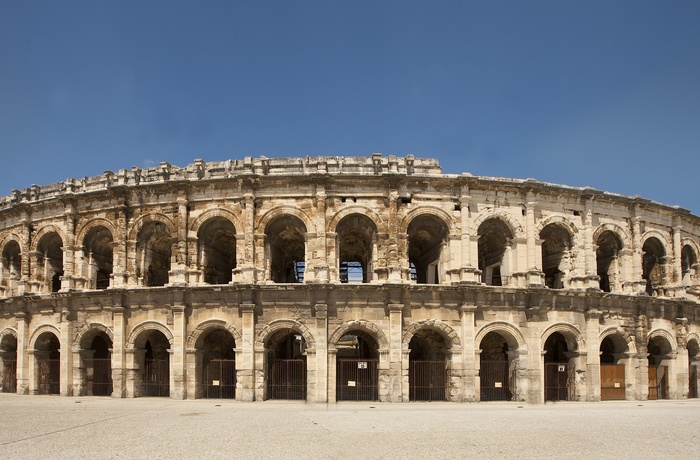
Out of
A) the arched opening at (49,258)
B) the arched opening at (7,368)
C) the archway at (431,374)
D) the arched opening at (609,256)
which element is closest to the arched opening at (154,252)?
the arched opening at (49,258)

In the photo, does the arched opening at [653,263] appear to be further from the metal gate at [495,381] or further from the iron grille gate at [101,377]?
the iron grille gate at [101,377]

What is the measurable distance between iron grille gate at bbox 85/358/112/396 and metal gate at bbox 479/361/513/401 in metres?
13.9

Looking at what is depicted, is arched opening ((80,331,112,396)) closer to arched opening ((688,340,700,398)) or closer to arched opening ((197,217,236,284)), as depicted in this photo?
arched opening ((197,217,236,284))

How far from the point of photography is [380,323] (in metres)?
20.5

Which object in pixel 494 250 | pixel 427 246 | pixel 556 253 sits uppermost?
pixel 427 246

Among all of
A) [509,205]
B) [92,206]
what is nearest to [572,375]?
[509,205]

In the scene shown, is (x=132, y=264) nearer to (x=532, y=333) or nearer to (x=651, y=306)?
(x=532, y=333)

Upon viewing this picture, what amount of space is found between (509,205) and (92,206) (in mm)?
15662

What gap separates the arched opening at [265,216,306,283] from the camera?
71.8ft

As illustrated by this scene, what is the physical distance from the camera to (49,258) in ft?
81.4

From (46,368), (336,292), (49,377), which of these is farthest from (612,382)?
(46,368)

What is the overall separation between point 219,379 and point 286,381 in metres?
2.41

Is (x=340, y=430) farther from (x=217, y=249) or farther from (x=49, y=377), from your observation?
(x=49, y=377)

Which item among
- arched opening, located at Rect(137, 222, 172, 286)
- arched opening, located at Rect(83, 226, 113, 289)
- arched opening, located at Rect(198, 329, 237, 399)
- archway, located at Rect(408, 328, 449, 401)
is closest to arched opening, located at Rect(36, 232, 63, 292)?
arched opening, located at Rect(83, 226, 113, 289)
